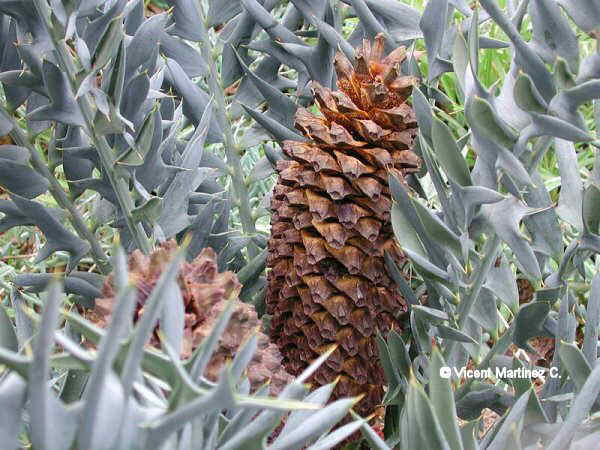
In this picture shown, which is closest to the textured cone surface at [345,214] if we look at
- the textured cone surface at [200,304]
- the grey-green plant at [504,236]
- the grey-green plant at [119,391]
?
the grey-green plant at [504,236]

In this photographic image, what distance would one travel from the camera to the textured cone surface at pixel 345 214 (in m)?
0.57

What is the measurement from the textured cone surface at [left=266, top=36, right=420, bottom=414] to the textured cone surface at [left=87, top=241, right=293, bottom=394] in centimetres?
14

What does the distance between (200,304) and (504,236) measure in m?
0.21

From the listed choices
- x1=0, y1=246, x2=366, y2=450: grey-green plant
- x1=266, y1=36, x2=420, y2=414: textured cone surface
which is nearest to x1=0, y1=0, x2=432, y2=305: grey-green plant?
x1=266, y1=36, x2=420, y2=414: textured cone surface

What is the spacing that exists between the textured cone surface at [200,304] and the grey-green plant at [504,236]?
0.34 feet

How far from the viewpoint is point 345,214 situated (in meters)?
0.56

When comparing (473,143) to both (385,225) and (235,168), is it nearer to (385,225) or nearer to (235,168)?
(385,225)

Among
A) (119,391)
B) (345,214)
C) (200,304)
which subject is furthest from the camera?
(345,214)

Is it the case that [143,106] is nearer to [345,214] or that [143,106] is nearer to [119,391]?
[345,214]

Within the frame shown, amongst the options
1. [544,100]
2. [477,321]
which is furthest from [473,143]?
[477,321]

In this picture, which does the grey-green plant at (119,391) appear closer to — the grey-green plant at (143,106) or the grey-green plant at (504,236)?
the grey-green plant at (504,236)

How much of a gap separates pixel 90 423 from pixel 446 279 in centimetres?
34

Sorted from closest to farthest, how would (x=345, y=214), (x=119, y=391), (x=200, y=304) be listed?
(x=119, y=391) < (x=200, y=304) < (x=345, y=214)

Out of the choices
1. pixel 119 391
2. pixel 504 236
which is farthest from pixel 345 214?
pixel 119 391
